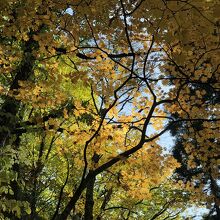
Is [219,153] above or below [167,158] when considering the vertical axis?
below

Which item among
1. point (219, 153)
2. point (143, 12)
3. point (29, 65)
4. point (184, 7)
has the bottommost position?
point (184, 7)

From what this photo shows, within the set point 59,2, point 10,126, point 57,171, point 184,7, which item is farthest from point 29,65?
point 57,171

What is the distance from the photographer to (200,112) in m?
5.93

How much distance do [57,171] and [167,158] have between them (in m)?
7.34

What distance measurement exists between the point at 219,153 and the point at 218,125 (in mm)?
509

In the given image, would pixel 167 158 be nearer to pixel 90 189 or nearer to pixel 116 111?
pixel 116 111

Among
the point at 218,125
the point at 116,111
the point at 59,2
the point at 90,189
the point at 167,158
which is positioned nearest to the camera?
the point at 59,2

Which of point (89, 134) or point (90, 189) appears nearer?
point (89, 134)

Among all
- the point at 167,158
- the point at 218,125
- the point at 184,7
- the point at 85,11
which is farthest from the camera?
the point at 167,158

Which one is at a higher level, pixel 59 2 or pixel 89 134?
pixel 59 2

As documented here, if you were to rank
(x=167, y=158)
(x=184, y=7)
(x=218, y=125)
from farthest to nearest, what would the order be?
(x=167, y=158)
(x=218, y=125)
(x=184, y=7)

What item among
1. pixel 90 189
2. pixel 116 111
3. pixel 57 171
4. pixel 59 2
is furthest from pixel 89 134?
pixel 57 171

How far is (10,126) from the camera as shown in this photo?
253 inches

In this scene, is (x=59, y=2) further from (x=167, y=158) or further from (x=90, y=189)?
(x=90, y=189)
